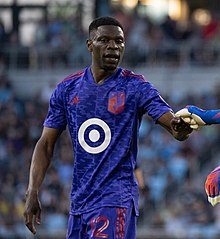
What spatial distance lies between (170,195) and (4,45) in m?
7.52

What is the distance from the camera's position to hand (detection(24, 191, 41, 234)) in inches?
309

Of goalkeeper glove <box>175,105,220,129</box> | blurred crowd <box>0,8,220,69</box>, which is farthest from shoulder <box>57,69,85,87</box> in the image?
blurred crowd <box>0,8,220,69</box>

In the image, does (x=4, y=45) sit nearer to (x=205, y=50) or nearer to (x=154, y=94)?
(x=205, y=50)

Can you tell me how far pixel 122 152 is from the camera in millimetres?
7727

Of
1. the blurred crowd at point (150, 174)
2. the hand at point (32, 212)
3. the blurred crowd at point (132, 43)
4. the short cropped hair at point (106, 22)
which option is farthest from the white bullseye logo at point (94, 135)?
A: the blurred crowd at point (132, 43)

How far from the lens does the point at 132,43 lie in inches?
858

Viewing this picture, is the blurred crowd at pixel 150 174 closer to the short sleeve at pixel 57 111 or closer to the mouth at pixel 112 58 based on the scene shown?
the short sleeve at pixel 57 111

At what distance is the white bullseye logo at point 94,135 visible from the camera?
7773 millimetres

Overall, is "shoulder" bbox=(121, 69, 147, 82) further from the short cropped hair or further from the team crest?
the short cropped hair

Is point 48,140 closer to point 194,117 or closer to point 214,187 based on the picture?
point 194,117

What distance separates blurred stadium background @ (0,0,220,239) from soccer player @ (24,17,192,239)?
7.75 m

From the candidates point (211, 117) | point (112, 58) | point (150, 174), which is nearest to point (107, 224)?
point (211, 117)

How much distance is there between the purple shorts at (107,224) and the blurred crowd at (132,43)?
13705 mm

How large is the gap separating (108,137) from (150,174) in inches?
393
